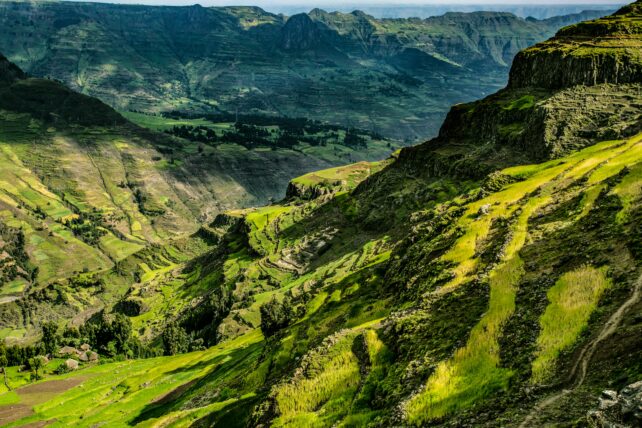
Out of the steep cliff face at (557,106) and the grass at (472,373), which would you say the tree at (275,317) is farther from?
the grass at (472,373)

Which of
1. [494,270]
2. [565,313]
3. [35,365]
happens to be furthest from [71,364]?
[565,313]

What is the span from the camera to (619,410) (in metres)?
23.6

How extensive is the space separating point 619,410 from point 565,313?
15.1 m

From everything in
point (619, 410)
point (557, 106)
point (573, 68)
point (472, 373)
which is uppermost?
point (573, 68)

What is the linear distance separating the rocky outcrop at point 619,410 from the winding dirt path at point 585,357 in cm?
494

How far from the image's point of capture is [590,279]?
4069cm

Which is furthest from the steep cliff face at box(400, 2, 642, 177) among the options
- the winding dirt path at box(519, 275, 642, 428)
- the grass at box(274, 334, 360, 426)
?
the grass at box(274, 334, 360, 426)

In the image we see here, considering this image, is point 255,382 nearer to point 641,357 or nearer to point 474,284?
point 474,284

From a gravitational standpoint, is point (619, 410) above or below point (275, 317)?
above

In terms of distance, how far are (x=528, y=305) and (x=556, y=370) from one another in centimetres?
936

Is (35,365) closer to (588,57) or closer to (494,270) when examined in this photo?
(494,270)

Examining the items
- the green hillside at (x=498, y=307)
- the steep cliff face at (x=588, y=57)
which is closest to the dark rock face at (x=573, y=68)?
the steep cliff face at (x=588, y=57)

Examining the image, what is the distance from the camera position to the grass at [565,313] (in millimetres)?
34344

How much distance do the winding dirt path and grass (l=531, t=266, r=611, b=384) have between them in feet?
4.88
